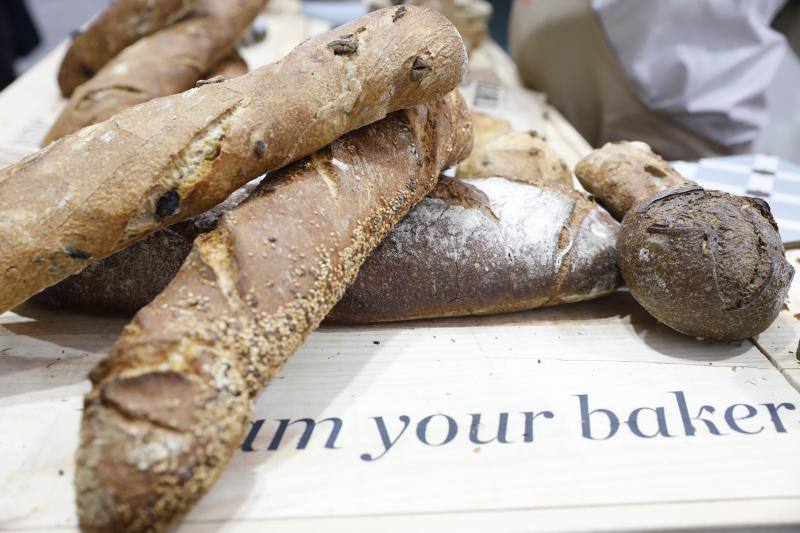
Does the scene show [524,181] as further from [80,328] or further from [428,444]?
[80,328]

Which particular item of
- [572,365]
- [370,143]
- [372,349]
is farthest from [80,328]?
[572,365]

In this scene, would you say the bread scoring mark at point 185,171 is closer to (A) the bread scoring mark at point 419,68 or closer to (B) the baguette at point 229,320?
(B) the baguette at point 229,320

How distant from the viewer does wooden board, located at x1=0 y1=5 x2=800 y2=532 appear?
962 millimetres

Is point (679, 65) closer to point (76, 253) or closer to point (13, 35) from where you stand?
point (76, 253)

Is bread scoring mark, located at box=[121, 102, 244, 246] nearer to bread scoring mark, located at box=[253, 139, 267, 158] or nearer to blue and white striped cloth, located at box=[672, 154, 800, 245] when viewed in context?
bread scoring mark, located at box=[253, 139, 267, 158]

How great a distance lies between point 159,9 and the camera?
2.45 metres

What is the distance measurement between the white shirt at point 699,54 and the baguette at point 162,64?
1.49 metres

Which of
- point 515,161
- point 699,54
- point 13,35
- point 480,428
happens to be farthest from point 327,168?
point 13,35

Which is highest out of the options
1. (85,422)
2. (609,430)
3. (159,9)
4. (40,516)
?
(159,9)

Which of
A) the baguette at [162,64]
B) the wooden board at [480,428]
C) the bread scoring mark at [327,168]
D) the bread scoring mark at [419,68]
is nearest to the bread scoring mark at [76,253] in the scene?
the wooden board at [480,428]

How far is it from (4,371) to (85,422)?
0.49 m

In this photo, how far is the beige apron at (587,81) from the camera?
8.69ft

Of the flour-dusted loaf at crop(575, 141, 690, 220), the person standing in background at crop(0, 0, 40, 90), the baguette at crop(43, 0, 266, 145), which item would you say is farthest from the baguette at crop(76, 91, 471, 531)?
the person standing in background at crop(0, 0, 40, 90)

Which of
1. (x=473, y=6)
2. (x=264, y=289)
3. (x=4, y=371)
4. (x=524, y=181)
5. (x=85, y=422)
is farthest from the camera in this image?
(x=473, y=6)
